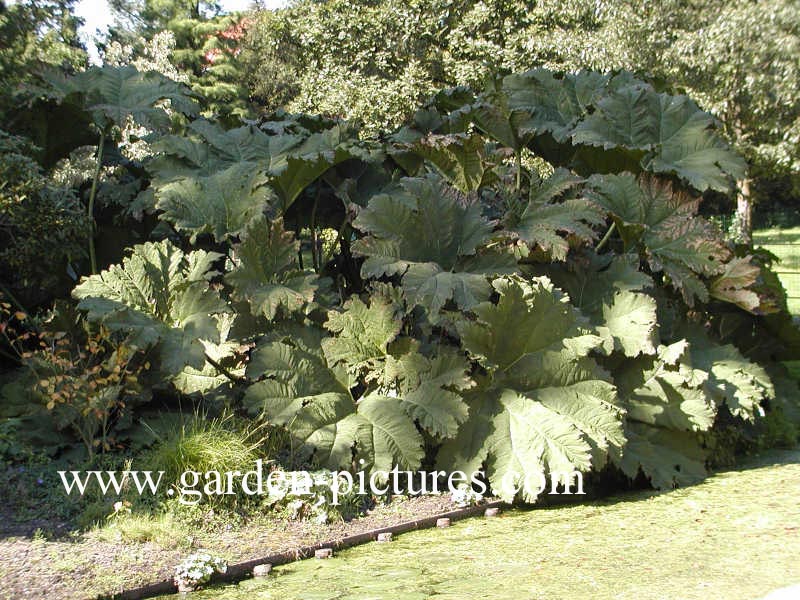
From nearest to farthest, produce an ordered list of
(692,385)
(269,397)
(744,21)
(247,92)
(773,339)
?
1. (269,397)
2. (692,385)
3. (773,339)
4. (744,21)
5. (247,92)

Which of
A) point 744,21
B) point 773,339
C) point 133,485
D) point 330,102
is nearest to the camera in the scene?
point 133,485

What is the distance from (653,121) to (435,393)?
271 cm

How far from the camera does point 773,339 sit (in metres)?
6.38

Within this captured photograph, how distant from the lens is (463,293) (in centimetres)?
464

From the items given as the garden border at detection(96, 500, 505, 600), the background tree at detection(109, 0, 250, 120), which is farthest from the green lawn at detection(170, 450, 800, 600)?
the background tree at detection(109, 0, 250, 120)

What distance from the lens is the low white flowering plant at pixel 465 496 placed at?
459cm

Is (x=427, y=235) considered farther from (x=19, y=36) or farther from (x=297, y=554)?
(x=19, y=36)

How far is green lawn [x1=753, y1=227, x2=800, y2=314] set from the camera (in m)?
12.0

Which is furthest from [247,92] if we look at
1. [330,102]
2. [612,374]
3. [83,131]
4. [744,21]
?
[612,374]

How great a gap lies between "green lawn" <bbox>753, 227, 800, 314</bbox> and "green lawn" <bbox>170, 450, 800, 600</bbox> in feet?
12.1

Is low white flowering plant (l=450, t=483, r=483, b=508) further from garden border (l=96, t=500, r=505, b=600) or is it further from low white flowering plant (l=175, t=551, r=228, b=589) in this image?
low white flowering plant (l=175, t=551, r=228, b=589)

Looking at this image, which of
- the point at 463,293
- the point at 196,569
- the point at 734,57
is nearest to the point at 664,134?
the point at 463,293

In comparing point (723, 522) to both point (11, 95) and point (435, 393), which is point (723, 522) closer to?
point (435, 393)

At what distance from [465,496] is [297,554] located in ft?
3.53
